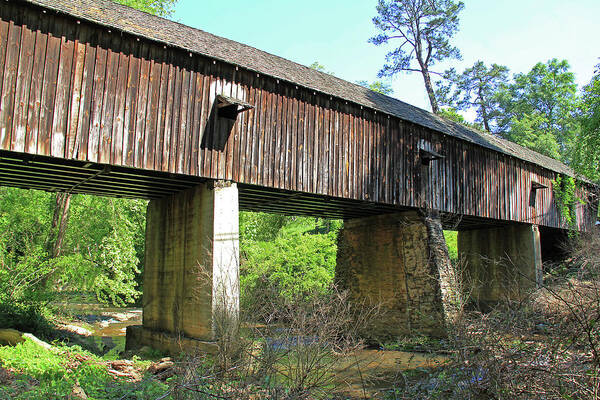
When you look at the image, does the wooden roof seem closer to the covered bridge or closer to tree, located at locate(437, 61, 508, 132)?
the covered bridge

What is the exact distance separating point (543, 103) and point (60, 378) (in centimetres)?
4209

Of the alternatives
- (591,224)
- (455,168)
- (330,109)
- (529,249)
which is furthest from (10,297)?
(591,224)

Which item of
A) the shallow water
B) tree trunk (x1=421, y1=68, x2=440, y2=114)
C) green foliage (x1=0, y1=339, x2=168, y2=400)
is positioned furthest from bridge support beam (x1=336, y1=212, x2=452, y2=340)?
tree trunk (x1=421, y1=68, x2=440, y2=114)

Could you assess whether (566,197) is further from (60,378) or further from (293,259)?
(60,378)

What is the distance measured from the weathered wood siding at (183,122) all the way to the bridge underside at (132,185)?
0.40 meters

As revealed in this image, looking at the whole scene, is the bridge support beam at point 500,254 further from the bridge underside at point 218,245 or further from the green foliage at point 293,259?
the green foliage at point 293,259

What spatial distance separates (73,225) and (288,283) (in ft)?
26.7


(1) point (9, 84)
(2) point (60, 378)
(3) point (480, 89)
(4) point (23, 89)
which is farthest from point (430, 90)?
(2) point (60, 378)

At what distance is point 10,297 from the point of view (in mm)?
12883

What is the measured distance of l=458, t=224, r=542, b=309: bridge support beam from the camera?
18375mm

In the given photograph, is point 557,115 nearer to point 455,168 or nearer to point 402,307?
point 455,168

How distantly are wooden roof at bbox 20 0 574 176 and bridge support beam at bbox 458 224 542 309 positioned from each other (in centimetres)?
604

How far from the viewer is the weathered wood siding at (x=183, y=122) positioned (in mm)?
7695

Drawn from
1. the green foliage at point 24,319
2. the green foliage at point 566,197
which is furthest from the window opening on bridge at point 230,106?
the green foliage at point 566,197
